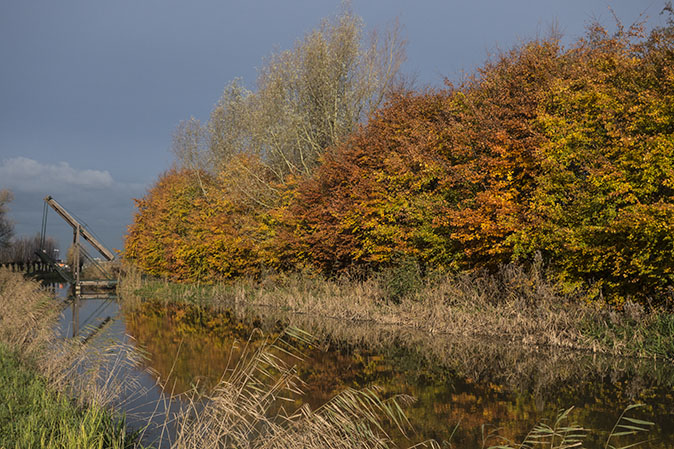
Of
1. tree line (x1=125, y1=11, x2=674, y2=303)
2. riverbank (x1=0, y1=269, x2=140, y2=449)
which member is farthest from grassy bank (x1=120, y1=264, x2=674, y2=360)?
riverbank (x1=0, y1=269, x2=140, y2=449)

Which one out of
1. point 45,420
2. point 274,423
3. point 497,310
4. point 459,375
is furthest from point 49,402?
point 497,310

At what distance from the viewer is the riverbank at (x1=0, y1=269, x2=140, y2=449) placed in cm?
645

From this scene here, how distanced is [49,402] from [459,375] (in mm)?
8494

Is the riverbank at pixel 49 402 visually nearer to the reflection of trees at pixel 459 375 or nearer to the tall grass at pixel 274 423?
the tall grass at pixel 274 423

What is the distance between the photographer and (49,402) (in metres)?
7.93

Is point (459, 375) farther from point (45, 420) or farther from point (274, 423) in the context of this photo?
point (45, 420)

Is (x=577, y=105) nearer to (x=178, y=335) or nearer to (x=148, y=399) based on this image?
(x=148, y=399)

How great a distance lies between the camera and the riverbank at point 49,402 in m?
6.45

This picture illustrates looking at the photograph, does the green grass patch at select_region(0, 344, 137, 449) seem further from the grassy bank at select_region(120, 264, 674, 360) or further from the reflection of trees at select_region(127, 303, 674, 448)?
the grassy bank at select_region(120, 264, 674, 360)

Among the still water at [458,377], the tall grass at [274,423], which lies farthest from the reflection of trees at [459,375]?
the tall grass at [274,423]

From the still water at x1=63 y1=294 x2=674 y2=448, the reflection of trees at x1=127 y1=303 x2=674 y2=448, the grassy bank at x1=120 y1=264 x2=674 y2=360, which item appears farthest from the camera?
the grassy bank at x1=120 y1=264 x2=674 y2=360

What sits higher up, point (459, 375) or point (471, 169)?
point (471, 169)

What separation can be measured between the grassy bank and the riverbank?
11.1m

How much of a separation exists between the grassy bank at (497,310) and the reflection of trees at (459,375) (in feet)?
2.14
